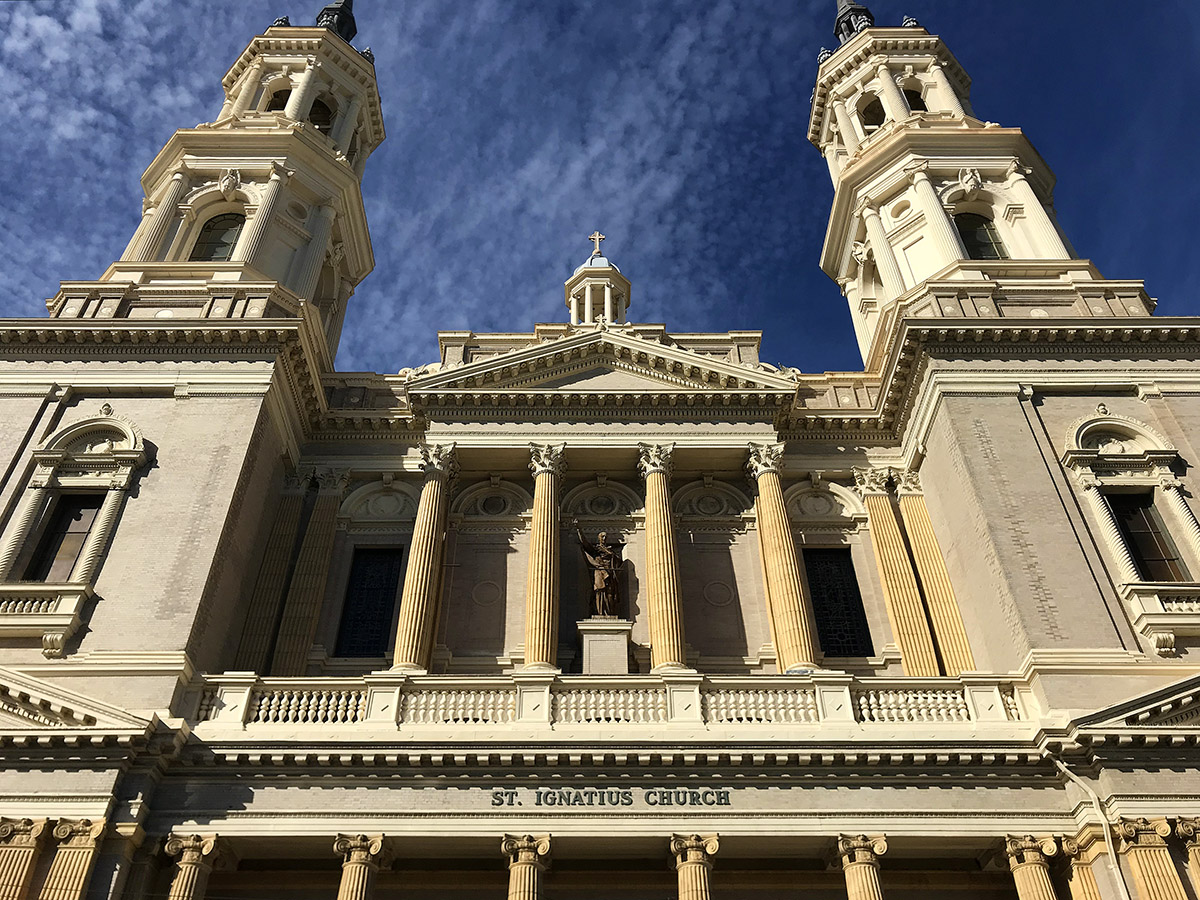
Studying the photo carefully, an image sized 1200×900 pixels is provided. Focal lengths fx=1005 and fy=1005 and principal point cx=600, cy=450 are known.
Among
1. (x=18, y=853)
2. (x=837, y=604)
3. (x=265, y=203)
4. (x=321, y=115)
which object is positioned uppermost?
(x=321, y=115)

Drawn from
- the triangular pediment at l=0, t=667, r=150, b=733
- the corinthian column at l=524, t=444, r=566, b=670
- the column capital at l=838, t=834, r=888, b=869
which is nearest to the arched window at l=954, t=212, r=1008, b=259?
the corinthian column at l=524, t=444, r=566, b=670

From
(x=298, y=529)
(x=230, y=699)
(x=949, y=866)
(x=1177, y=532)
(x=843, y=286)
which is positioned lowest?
(x=949, y=866)

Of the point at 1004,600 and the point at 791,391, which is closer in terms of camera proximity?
the point at 1004,600

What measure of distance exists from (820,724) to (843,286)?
847 inches

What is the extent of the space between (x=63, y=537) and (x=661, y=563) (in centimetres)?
1317

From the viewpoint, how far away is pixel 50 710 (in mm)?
18016

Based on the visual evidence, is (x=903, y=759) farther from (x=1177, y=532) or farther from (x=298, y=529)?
(x=298, y=529)

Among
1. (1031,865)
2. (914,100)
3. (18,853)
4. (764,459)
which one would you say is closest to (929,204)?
(914,100)

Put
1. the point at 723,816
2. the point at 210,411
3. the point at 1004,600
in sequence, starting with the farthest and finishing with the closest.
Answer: the point at 210,411, the point at 1004,600, the point at 723,816

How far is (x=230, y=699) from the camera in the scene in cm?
1944

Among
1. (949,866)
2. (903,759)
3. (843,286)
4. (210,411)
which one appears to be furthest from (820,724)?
(843,286)

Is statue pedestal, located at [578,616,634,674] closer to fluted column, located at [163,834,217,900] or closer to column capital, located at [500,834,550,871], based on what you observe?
column capital, located at [500,834,550,871]

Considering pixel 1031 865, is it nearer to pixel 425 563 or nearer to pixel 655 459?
pixel 655 459

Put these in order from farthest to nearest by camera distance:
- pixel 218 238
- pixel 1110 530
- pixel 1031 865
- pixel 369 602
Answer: pixel 218 238
pixel 369 602
pixel 1110 530
pixel 1031 865
